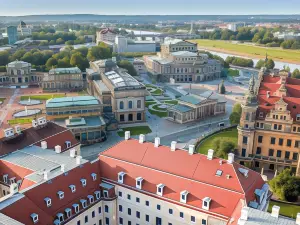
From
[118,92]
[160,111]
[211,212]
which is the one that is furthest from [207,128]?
[211,212]

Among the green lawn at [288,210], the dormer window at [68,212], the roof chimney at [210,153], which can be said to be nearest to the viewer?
the dormer window at [68,212]

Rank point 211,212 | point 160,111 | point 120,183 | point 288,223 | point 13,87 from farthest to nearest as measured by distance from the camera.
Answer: point 13,87 → point 160,111 → point 120,183 → point 211,212 → point 288,223

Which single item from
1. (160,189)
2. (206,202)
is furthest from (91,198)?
(206,202)

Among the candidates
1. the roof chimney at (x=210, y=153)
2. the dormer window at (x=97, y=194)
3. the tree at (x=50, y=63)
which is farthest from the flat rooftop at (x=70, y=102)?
the tree at (x=50, y=63)

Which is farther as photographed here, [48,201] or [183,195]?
[183,195]

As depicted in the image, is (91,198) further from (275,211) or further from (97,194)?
(275,211)

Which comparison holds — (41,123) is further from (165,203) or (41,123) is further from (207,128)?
(207,128)

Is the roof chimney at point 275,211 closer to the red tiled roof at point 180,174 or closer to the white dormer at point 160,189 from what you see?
the red tiled roof at point 180,174
